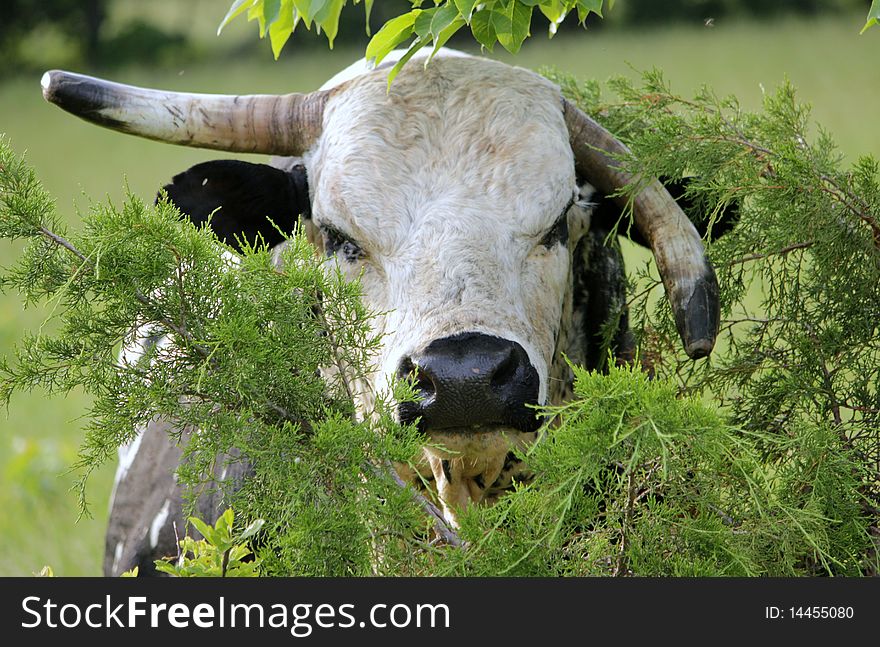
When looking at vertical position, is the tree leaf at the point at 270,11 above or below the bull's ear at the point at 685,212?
above

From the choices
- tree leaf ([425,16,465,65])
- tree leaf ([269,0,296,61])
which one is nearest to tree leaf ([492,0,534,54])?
tree leaf ([425,16,465,65])

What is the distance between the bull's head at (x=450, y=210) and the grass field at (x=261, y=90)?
4.71 meters

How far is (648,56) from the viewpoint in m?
23.5

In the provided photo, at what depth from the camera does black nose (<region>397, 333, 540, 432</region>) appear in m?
A: 3.10

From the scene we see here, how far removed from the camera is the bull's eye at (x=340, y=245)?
3.72 m

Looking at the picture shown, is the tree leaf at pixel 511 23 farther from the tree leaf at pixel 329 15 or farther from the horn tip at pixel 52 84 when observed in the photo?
the horn tip at pixel 52 84

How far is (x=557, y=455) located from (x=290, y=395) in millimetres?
680

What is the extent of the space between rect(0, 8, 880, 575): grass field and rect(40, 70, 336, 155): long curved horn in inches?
184

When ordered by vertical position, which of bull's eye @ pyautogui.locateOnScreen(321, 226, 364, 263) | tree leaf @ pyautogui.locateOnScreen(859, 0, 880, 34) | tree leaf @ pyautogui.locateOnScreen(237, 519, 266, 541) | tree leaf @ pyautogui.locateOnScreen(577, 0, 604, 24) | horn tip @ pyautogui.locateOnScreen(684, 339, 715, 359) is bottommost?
tree leaf @ pyautogui.locateOnScreen(237, 519, 266, 541)

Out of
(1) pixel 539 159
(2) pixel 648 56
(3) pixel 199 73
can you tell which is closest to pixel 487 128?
(1) pixel 539 159

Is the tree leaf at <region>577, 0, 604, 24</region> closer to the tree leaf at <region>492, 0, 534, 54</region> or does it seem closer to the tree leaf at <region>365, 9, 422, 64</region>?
the tree leaf at <region>492, 0, 534, 54</region>

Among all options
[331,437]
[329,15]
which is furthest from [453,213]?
[331,437]

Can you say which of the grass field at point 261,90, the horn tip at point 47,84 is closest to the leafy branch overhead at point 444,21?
the horn tip at point 47,84

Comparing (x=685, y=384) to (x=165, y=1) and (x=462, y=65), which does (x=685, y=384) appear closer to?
(x=462, y=65)
